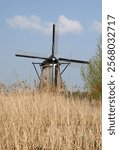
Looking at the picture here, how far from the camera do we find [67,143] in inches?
135

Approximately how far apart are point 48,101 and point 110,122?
346cm

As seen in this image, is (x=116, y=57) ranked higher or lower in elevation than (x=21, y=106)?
higher

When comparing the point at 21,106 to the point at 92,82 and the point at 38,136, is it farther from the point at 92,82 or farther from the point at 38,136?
the point at 92,82

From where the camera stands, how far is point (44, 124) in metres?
4.33

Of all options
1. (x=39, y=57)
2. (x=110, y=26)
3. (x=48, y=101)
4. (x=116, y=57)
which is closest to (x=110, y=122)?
(x=116, y=57)

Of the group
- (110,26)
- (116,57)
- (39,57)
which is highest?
(39,57)

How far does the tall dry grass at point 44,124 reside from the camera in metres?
3.53

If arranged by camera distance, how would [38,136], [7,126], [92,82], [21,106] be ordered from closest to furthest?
[38,136] → [7,126] → [21,106] → [92,82]

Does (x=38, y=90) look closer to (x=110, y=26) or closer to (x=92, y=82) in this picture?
(x=110, y=26)

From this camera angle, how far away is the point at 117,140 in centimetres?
204

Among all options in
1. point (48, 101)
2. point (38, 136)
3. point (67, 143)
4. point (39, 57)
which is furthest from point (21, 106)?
point (39, 57)

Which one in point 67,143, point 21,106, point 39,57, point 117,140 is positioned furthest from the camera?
point 39,57

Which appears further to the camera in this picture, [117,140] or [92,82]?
[92,82]

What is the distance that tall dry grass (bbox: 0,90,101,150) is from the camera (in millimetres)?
3527
